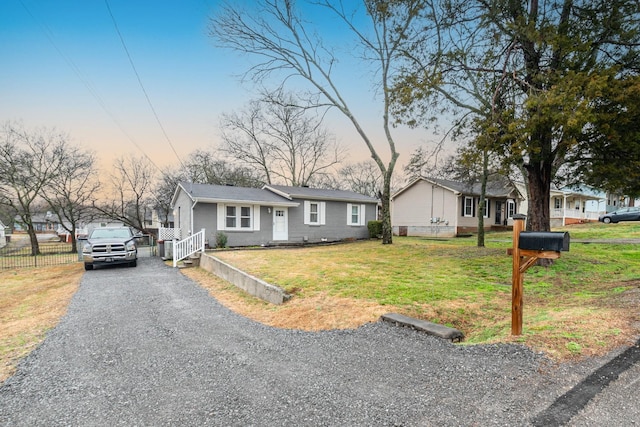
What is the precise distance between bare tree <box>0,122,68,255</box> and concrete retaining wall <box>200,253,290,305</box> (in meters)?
20.3

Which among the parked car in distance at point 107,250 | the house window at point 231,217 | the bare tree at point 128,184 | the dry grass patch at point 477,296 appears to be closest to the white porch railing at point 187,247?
the parked car in distance at point 107,250

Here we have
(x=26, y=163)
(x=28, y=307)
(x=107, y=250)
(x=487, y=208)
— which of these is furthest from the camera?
(x=487, y=208)

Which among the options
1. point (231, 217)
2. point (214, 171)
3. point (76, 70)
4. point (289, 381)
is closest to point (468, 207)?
point (231, 217)

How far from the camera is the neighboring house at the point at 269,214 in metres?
15.2

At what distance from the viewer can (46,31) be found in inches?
388

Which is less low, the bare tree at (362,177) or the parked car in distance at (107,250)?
the bare tree at (362,177)

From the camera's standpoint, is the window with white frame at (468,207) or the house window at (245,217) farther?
the window with white frame at (468,207)

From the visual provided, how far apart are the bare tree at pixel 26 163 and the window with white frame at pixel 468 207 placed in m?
29.3

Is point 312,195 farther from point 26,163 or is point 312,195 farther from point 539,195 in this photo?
point 26,163

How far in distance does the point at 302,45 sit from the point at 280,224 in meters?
9.35

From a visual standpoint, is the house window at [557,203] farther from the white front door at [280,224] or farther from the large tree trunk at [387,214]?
the white front door at [280,224]

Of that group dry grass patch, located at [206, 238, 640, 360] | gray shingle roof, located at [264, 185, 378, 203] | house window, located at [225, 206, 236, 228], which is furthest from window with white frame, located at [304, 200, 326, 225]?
dry grass patch, located at [206, 238, 640, 360]

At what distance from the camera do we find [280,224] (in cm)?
1734

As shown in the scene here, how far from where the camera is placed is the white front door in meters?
17.1
